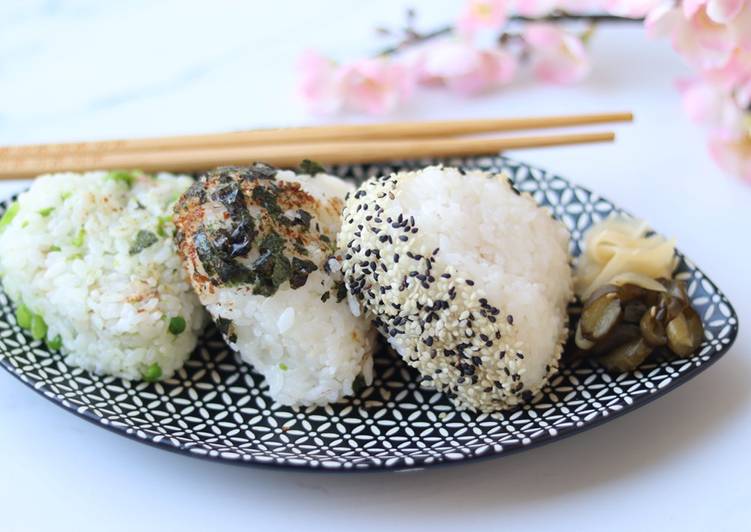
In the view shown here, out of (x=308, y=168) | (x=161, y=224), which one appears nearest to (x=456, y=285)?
(x=308, y=168)

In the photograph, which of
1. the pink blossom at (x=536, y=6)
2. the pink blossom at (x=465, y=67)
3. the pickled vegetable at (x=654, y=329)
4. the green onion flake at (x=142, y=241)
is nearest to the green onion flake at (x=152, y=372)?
the green onion flake at (x=142, y=241)

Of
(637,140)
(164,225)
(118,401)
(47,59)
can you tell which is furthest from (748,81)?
(47,59)

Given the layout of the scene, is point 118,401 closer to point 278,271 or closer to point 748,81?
point 278,271

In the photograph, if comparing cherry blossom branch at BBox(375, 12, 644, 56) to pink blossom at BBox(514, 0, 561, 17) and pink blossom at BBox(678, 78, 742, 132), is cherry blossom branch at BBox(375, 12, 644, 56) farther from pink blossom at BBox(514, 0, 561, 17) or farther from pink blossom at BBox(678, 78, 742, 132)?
pink blossom at BBox(678, 78, 742, 132)

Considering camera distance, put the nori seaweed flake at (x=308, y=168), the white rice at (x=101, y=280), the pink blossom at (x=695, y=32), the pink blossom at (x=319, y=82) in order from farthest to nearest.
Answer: the pink blossom at (x=319, y=82)
the pink blossom at (x=695, y=32)
the nori seaweed flake at (x=308, y=168)
the white rice at (x=101, y=280)

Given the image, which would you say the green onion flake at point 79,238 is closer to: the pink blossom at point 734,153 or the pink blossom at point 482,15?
the pink blossom at point 482,15

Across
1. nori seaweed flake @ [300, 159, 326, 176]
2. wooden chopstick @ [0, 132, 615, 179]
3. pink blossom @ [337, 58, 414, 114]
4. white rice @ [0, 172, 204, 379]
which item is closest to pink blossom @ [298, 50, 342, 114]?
pink blossom @ [337, 58, 414, 114]
